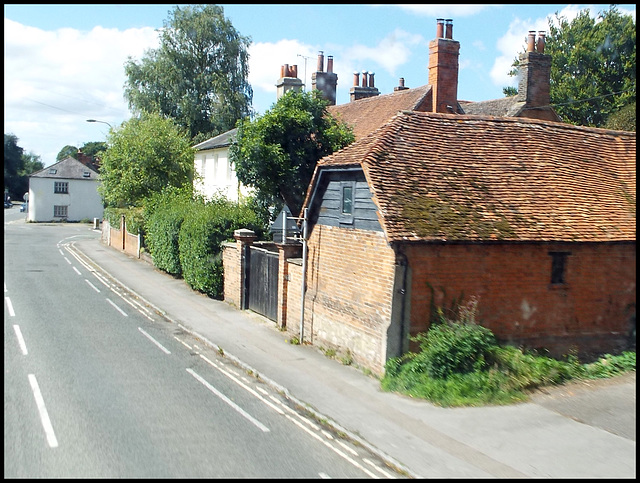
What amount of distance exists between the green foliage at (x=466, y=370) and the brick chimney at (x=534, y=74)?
17.6 metres

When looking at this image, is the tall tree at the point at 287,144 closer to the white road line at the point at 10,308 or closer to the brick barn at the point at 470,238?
the brick barn at the point at 470,238

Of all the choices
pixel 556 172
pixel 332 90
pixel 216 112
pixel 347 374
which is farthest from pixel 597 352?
pixel 216 112

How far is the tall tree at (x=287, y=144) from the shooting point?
20.7m

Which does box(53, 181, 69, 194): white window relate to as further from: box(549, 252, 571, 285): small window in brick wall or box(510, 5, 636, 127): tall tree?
box(549, 252, 571, 285): small window in brick wall

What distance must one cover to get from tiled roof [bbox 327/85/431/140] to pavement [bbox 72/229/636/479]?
12288 millimetres

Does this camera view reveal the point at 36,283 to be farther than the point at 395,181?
Yes

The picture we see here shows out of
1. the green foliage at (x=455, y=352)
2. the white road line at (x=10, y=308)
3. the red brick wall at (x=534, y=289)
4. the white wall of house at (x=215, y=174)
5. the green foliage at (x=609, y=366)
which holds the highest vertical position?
the white wall of house at (x=215, y=174)

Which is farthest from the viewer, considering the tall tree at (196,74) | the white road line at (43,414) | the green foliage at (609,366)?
the tall tree at (196,74)

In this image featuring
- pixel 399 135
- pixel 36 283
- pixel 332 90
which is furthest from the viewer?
pixel 332 90

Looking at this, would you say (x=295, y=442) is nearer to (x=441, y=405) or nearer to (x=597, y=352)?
(x=441, y=405)

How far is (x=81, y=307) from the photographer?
64.4 ft

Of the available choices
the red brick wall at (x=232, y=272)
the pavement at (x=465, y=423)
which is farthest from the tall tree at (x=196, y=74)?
the pavement at (x=465, y=423)

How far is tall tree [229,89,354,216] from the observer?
68.0 feet

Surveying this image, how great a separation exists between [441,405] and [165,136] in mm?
29531
